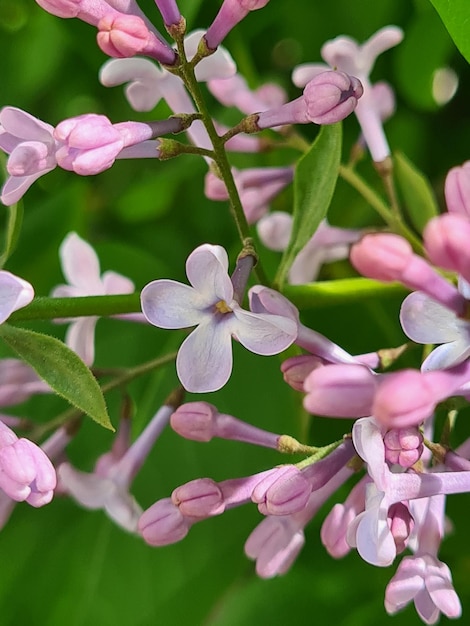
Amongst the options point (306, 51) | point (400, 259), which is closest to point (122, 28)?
point (400, 259)

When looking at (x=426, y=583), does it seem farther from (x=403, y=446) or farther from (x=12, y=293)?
(x=12, y=293)

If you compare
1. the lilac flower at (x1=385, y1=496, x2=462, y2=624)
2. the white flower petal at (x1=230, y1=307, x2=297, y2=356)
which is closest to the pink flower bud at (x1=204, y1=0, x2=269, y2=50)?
the white flower petal at (x1=230, y1=307, x2=297, y2=356)

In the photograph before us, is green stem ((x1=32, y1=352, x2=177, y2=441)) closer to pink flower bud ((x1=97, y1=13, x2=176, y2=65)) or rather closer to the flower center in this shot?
the flower center

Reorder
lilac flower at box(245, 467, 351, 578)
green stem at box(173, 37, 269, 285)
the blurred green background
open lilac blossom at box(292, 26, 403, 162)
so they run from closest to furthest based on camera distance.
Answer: green stem at box(173, 37, 269, 285)
lilac flower at box(245, 467, 351, 578)
open lilac blossom at box(292, 26, 403, 162)
the blurred green background

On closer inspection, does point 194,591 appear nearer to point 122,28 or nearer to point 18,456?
point 18,456

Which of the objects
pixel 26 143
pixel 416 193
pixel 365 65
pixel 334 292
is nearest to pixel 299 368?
pixel 334 292

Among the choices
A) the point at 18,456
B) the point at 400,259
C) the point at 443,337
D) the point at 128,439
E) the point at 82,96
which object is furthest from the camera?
the point at 82,96
